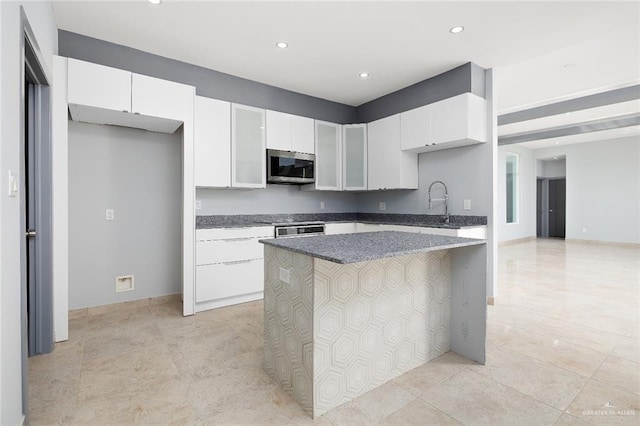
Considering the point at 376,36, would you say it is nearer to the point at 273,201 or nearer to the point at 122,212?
the point at 273,201

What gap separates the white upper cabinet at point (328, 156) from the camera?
14.9 ft

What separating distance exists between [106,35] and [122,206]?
1.66 metres

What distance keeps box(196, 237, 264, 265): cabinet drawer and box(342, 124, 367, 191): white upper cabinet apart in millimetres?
1776

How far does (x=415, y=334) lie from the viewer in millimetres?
2197

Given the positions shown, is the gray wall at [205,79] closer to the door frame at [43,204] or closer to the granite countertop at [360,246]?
the door frame at [43,204]

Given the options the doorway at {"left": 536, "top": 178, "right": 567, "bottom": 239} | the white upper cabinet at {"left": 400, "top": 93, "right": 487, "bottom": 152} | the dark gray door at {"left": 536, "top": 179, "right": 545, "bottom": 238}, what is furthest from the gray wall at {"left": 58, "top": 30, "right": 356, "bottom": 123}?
the doorway at {"left": 536, "top": 178, "right": 567, "bottom": 239}

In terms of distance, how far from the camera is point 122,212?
3.42 meters

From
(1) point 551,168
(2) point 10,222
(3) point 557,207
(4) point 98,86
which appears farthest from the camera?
(3) point 557,207

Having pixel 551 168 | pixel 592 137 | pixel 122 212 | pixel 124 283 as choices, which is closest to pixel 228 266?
pixel 124 283

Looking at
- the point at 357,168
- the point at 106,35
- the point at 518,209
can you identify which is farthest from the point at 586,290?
the point at 106,35

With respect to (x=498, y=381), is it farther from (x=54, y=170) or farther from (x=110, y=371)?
(x=54, y=170)

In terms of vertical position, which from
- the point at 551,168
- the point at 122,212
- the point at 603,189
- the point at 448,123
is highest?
the point at 551,168

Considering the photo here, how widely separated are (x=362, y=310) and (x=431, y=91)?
125 inches

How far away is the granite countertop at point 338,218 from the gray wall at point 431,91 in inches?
57.8
